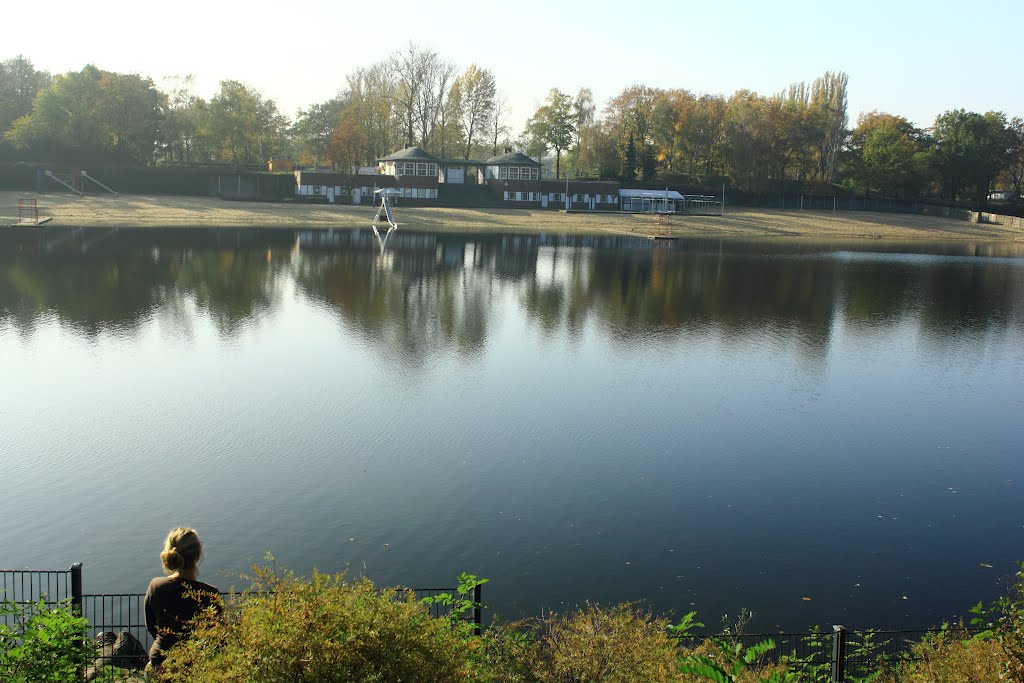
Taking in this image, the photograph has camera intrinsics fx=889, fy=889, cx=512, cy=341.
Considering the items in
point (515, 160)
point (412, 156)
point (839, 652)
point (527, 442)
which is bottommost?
point (527, 442)

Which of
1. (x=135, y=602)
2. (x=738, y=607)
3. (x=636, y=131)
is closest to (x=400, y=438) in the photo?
(x=135, y=602)

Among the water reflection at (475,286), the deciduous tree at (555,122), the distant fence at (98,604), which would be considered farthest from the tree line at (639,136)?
the distant fence at (98,604)

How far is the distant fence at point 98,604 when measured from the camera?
26.5 feet

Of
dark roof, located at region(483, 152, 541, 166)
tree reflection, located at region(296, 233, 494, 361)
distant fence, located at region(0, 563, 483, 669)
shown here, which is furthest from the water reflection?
dark roof, located at region(483, 152, 541, 166)

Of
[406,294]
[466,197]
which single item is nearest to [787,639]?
[406,294]

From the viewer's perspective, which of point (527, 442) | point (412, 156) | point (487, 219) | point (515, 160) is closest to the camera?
point (527, 442)

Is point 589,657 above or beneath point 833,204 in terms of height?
beneath

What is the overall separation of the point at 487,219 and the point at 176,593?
253ft

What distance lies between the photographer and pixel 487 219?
83.1m

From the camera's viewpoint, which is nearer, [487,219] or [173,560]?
[173,560]

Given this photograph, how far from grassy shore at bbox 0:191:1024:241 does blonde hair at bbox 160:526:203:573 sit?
206 ft

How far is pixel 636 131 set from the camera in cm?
10900

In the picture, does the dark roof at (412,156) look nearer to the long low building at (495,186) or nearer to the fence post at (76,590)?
the long low building at (495,186)

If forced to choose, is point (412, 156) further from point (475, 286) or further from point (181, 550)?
point (181, 550)
